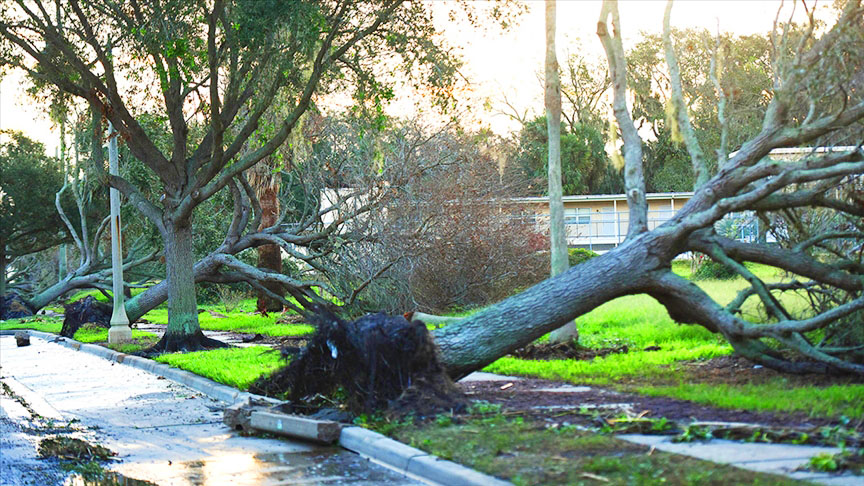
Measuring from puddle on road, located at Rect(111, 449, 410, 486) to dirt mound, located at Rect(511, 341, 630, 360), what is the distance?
623cm

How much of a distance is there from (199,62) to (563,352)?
31.0ft

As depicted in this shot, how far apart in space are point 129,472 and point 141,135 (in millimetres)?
12707

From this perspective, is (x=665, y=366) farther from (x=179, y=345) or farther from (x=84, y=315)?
(x=84, y=315)

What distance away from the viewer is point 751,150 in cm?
1198

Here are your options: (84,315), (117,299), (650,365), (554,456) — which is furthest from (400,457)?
(84,315)

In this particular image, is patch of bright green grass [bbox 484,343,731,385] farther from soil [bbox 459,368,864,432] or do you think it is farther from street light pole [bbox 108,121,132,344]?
street light pole [bbox 108,121,132,344]

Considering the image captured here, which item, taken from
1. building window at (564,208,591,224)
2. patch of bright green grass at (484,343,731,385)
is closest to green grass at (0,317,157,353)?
patch of bright green grass at (484,343,731,385)

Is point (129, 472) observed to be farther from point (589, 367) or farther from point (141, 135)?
point (141, 135)

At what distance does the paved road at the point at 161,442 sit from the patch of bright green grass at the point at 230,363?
495 mm

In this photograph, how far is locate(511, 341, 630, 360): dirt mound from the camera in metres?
14.5

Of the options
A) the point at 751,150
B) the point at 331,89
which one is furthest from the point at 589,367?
the point at 331,89

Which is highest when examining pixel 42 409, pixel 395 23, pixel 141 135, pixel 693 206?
pixel 395 23

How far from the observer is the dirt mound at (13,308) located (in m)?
39.9

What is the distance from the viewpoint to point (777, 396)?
949 centimetres
